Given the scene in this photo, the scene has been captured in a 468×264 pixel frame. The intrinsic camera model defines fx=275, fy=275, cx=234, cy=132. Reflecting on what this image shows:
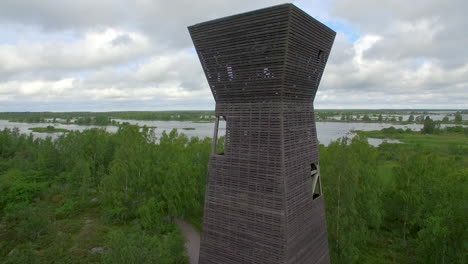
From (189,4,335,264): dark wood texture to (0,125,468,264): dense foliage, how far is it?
111 inches

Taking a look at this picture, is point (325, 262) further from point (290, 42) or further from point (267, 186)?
point (290, 42)

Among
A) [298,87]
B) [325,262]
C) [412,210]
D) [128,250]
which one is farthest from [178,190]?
[412,210]

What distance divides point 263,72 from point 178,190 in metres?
10.3

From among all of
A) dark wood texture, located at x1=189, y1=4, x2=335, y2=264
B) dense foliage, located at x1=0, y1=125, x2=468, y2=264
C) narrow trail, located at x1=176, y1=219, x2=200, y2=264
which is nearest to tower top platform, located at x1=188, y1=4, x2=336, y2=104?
dark wood texture, located at x1=189, y1=4, x2=335, y2=264

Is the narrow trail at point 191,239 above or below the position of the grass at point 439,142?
below

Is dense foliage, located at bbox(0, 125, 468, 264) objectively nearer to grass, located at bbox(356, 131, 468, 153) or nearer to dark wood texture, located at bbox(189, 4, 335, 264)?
dark wood texture, located at bbox(189, 4, 335, 264)

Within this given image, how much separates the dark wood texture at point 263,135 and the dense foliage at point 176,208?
2824mm

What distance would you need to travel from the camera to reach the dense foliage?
1097 centimetres

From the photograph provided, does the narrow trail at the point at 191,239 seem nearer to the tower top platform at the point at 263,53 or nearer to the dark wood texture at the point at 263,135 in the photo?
the dark wood texture at the point at 263,135

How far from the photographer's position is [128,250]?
27.4ft

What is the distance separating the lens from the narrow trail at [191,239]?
1346cm

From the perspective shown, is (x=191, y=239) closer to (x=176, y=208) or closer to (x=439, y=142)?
(x=176, y=208)

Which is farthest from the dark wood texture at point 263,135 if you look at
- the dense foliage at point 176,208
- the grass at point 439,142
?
the grass at point 439,142

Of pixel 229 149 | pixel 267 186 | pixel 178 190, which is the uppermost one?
pixel 229 149
